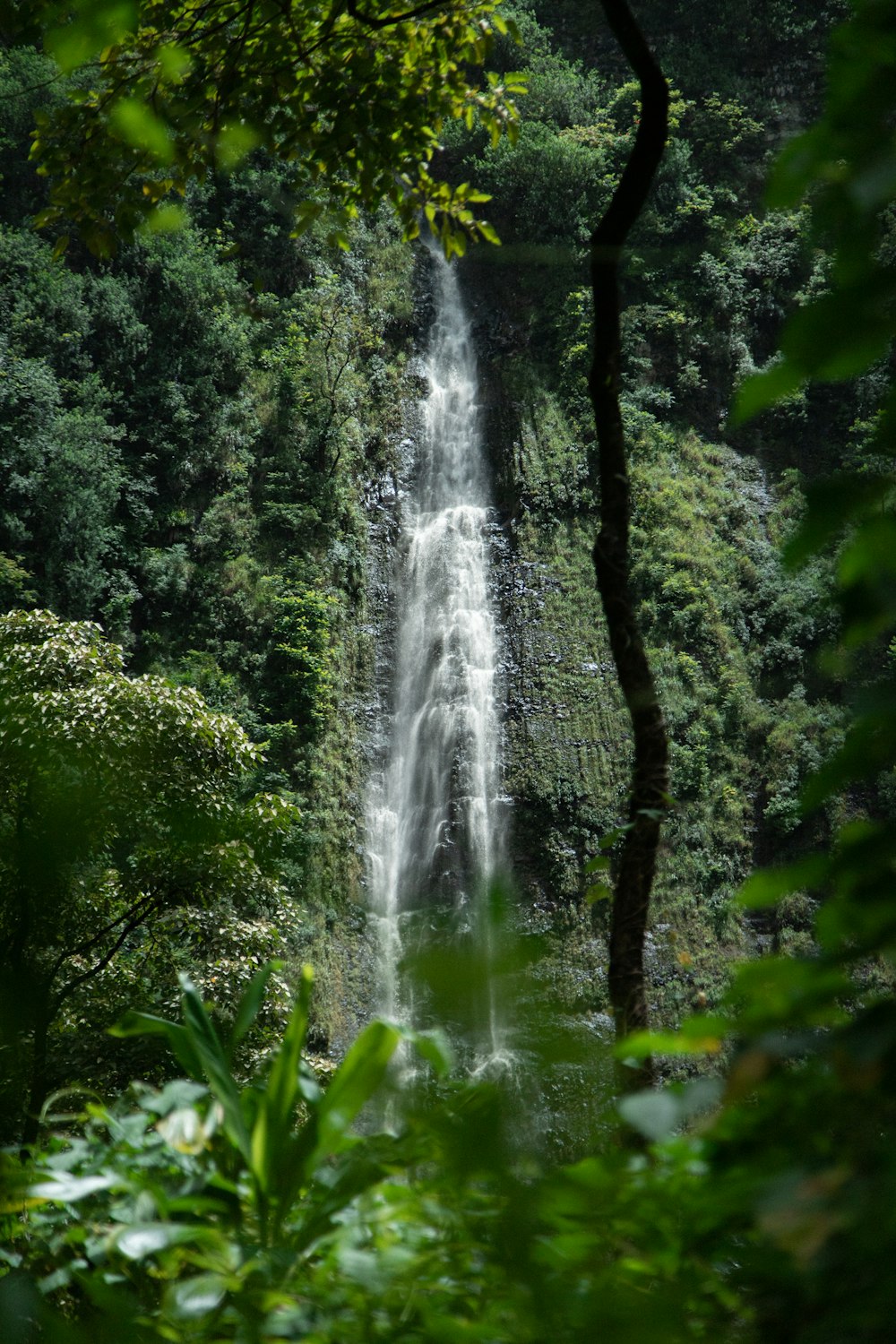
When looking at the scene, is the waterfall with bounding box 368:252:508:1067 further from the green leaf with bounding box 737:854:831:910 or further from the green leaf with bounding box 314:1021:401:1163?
the green leaf with bounding box 737:854:831:910

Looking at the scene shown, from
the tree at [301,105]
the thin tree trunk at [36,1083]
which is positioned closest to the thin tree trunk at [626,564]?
the tree at [301,105]

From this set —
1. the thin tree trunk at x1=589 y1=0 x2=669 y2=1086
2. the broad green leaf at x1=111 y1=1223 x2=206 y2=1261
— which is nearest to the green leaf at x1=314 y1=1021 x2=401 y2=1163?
the broad green leaf at x1=111 y1=1223 x2=206 y2=1261

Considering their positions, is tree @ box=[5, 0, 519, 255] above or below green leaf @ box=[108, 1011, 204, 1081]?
above

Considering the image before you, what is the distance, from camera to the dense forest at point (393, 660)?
424mm

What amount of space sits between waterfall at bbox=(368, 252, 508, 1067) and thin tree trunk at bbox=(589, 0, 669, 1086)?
25.6 ft

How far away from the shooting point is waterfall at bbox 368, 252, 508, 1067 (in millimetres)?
10492

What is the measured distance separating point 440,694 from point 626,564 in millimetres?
10332

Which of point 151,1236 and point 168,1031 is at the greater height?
point 168,1031

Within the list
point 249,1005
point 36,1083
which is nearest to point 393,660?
point 36,1083

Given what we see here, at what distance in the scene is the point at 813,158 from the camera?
0.44m

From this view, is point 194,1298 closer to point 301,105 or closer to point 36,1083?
point 301,105

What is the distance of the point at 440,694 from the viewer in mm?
11812

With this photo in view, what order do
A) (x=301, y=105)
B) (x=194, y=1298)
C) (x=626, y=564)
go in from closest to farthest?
(x=194, y=1298), (x=626, y=564), (x=301, y=105)

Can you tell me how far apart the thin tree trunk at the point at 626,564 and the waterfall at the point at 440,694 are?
779cm
